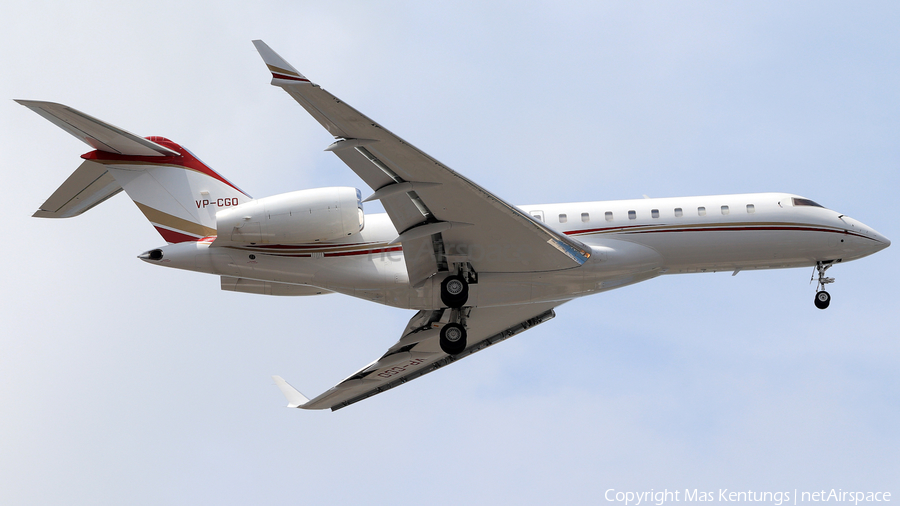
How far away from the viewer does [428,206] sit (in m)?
16.5

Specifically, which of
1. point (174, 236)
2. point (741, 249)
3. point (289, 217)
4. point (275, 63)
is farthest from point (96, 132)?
point (741, 249)

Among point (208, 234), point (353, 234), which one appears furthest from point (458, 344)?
point (208, 234)

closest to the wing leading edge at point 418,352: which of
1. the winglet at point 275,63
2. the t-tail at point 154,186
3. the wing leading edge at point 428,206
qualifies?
the wing leading edge at point 428,206

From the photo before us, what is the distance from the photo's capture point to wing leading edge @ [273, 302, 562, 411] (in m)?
21.2

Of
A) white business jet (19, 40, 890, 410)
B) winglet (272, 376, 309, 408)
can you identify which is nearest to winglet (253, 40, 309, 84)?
white business jet (19, 40, 890, 410)

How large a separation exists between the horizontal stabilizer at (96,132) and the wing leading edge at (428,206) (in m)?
5.67

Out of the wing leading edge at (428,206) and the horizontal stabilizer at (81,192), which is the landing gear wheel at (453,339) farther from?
the horizontal stabilizer at (81,192)

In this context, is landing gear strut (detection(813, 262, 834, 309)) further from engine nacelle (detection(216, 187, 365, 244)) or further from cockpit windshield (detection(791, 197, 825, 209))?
engine nacelle (detection(216, 187, 365, 244))

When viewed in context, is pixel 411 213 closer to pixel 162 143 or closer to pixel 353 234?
pixel 353 234

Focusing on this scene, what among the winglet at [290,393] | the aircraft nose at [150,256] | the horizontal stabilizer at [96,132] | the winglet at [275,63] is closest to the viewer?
the winglet at [275,63]

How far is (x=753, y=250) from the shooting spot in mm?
18891

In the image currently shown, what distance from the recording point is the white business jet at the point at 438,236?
17047 millimetres

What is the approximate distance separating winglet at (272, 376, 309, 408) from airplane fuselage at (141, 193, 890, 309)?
4.60 metres

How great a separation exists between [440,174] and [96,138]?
7585 mm
